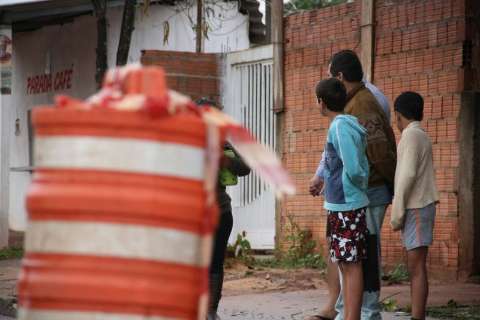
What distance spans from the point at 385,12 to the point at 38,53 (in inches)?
361

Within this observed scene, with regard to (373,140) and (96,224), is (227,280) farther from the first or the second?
(96,224)

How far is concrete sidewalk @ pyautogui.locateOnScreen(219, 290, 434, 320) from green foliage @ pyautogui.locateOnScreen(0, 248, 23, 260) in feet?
19.5

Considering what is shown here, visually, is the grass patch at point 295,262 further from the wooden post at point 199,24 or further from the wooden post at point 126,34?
the wooden post at point 199,24

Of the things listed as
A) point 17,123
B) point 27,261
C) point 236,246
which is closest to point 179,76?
point 236,246

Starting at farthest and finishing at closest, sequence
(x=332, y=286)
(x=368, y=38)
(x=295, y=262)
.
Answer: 1. (x=295, y=262)
2. (x=368, y=38)
3. (x=332, y=286)

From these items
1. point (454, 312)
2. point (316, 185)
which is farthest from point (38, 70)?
point (316, 185)

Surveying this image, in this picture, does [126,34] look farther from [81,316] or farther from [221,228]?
[81,316]

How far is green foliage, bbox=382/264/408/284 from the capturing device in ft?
32.1

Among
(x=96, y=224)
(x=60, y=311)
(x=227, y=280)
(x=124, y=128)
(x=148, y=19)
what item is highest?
(x=148, y=19)

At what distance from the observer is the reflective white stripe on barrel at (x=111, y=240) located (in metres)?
2.88

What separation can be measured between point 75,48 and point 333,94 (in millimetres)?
11137

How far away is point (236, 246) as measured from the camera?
40.0 ft

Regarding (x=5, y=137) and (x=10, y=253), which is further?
(x=5, y=137)

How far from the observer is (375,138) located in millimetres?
6879
